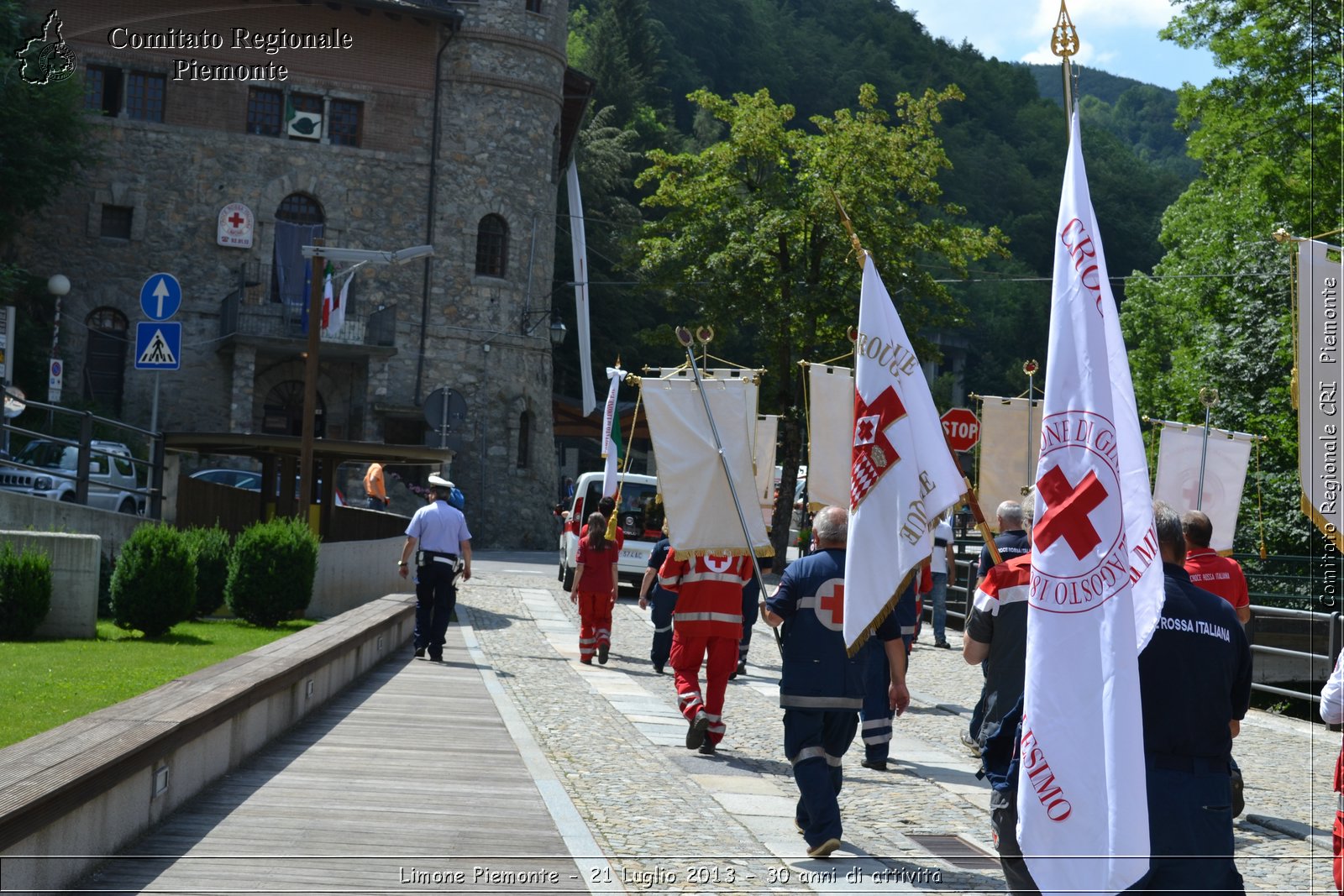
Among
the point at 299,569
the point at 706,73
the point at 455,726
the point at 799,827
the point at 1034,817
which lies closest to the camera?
the point at 1034,817

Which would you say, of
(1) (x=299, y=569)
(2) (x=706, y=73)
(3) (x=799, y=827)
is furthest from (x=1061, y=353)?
(2) (x=706, y=73)

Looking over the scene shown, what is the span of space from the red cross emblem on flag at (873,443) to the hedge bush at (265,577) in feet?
34.8

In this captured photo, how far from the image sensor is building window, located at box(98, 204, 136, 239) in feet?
135

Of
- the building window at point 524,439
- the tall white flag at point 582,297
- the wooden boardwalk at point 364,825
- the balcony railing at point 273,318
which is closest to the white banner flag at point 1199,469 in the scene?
the wooden boardwalk at point 364,825

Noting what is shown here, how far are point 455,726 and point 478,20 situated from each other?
1399 inches

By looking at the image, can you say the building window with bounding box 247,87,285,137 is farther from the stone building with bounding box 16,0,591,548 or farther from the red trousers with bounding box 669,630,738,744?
the red trousers with bounding box 669,630,738,744

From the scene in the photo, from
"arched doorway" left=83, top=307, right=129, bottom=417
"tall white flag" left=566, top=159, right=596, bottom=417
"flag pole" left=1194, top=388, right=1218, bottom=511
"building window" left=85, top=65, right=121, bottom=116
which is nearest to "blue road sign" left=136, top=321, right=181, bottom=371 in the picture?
"flag pole" left=1194, top=388, right=1218, bottom=511

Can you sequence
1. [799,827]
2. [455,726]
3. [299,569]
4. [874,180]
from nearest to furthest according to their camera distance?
[799,827]
[455,726]
[299,569]
[874,180]

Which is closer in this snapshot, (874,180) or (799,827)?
(799,827)

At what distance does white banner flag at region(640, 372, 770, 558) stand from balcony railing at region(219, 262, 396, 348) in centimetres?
2866

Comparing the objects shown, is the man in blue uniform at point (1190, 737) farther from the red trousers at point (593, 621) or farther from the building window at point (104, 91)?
the building window at point (104, 91)

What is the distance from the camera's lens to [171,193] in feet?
135

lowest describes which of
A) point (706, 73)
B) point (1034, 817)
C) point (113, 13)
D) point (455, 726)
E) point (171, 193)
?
point (455, 726)

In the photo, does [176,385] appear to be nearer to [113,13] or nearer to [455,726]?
[113,13]
